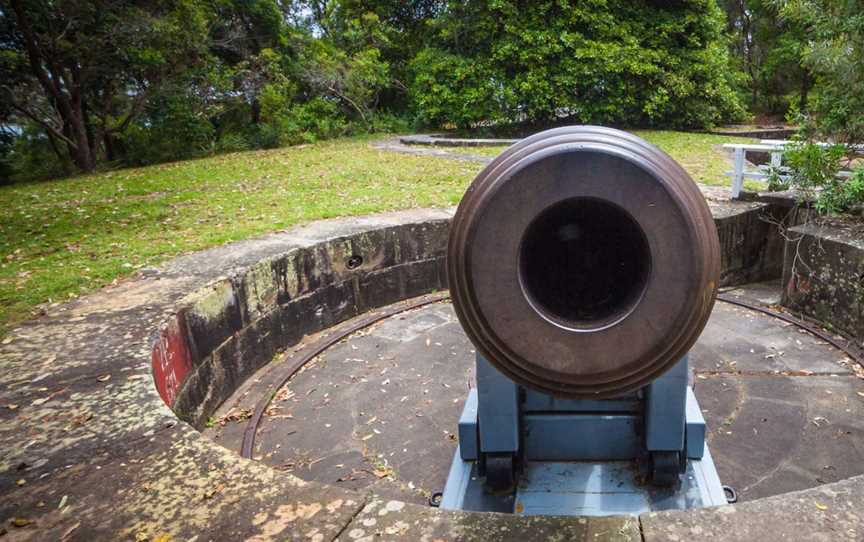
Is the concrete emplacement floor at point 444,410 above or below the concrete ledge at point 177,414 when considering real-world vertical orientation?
below

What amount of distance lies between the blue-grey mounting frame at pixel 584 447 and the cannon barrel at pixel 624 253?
62 cm

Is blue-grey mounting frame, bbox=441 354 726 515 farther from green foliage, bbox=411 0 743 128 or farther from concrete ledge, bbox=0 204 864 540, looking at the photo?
green foliage, bbox=411 0 743 128

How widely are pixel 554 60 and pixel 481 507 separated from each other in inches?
577

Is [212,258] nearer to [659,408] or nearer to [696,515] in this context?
[659,408]

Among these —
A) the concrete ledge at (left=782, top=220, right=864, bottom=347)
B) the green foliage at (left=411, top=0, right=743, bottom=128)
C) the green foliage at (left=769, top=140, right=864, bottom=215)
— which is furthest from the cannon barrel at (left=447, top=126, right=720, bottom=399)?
the green foliage at (left=411, top=0, right=743, bottom=128)

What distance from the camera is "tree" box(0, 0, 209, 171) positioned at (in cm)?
1169

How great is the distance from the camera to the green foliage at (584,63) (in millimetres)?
15016

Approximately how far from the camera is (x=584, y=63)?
593 inches

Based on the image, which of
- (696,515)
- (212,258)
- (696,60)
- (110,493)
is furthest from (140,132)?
(696,515)

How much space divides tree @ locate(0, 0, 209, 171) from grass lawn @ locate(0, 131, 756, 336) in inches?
94.7

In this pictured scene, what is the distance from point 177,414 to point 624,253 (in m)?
2.76

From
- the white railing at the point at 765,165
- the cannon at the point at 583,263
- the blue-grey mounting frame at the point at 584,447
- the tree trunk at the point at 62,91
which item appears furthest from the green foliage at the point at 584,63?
the cannon at the point at 583,263

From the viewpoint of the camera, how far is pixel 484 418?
2498mm

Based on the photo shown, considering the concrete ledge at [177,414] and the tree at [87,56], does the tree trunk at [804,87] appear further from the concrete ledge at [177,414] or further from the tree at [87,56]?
the concrete ledge at [177,414]
